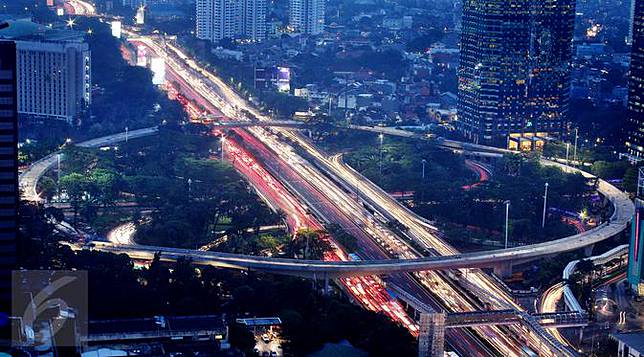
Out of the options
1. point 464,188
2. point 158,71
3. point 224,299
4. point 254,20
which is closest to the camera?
point 224,299

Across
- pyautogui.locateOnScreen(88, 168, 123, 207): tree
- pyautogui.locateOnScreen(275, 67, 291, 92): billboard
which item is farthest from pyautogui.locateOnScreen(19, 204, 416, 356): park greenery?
pyautogui.locateOnScreen(275, 67, 291, 92): billboard

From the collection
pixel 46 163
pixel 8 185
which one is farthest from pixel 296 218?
pixel 8 185

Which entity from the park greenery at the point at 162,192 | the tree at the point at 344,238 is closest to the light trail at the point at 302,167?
the tree at the point at 344,238

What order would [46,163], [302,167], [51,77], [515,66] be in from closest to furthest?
[46,163], [302,167], [515,66], [51,77]

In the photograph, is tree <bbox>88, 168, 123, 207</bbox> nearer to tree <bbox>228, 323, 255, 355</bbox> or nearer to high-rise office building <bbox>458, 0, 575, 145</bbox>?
tree <bbox>228, 323, 255, 355</bbox>

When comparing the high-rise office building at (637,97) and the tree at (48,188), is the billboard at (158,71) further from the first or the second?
the high-rise office building at (637,97)

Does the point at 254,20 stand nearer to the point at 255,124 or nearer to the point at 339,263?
the point at 255,124
